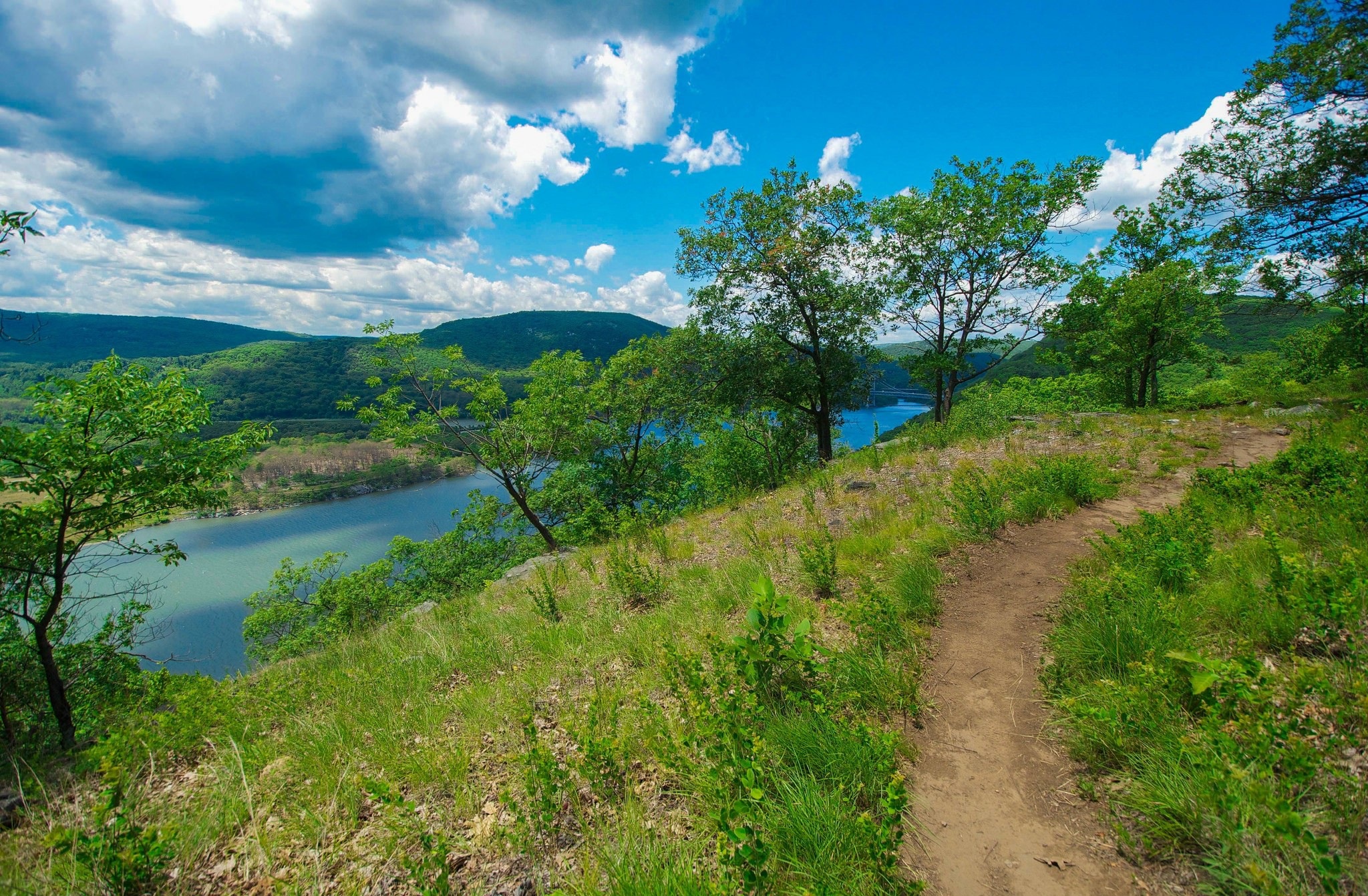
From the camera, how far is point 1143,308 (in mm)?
22562

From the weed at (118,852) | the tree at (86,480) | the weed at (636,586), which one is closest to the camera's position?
the weed at (118,852)

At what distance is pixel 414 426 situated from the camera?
16.2 metres

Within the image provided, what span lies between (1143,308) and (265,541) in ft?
329

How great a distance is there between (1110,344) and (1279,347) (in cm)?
3009

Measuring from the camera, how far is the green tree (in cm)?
2041

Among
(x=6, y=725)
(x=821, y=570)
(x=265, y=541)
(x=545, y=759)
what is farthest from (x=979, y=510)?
(x=265, y=541)

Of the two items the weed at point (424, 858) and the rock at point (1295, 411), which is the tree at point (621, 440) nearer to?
the rock at point (1295, 411)

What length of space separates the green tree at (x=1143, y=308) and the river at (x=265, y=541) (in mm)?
14961

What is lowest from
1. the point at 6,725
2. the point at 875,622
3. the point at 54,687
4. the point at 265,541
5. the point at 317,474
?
the point at 265,541

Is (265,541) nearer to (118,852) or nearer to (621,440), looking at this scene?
(621,440)

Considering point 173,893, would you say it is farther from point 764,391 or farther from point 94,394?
point 764,391

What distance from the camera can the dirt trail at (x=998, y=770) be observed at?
2.52 meters

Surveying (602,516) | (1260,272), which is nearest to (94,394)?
(602,516)

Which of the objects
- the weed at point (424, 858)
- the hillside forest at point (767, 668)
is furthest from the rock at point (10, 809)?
the weed at point (424, 858)
